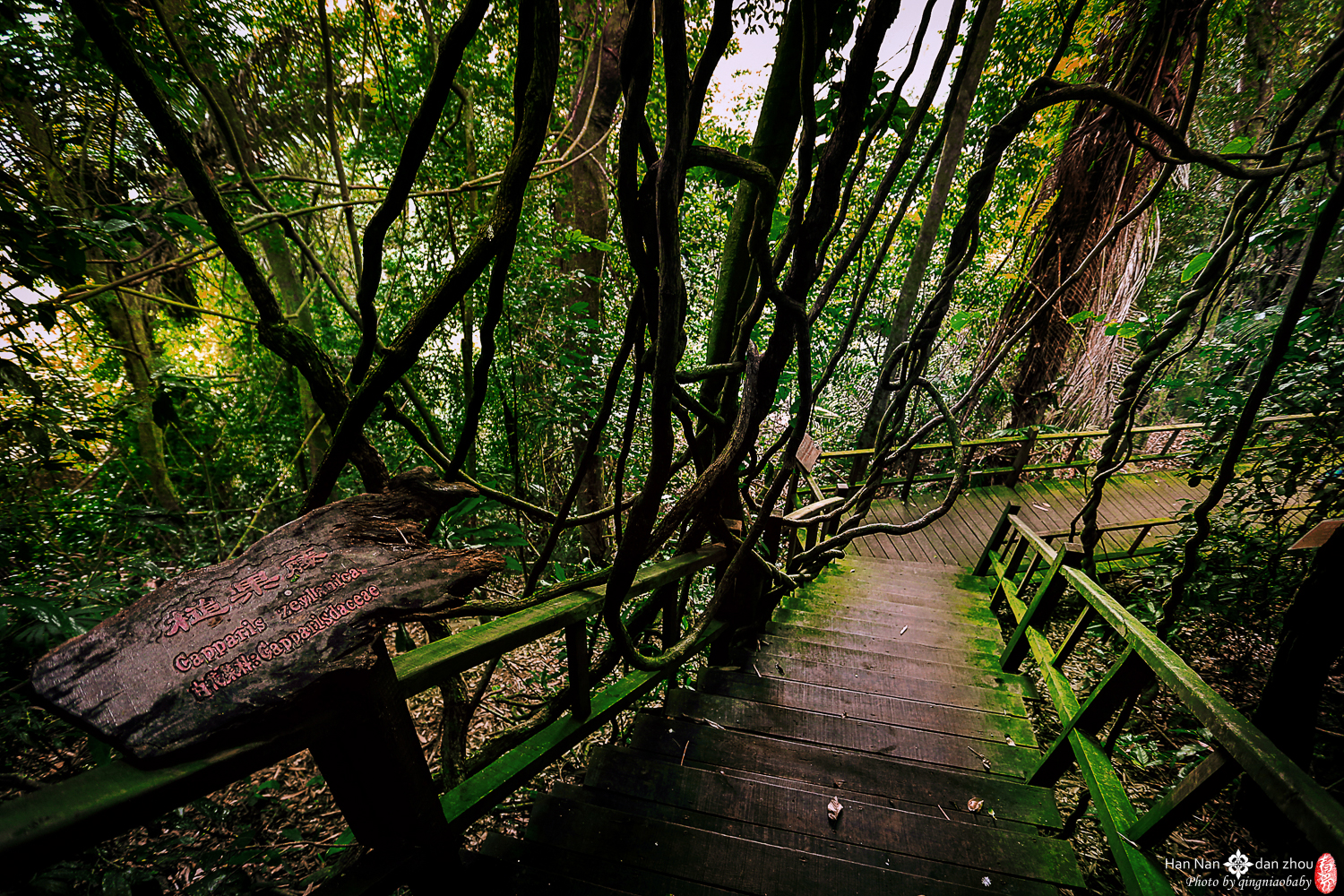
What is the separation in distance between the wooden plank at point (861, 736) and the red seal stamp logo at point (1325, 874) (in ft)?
2.74

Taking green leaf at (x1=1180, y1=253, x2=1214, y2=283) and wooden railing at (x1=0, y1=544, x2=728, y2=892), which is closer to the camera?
wooden railing at (x1=0, y1=544, x2=728, y2=892)

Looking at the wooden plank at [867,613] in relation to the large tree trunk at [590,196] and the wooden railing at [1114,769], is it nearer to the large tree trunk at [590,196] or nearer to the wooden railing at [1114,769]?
the wooden railing at [1114,769]

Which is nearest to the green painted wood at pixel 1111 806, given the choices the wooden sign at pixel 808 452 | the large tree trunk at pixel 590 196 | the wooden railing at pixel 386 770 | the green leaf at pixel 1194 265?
the wooden railing at pixel 386 770

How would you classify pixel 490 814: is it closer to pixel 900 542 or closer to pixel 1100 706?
pixel 1100 706

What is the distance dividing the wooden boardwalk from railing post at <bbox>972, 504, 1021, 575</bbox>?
0.94 meters

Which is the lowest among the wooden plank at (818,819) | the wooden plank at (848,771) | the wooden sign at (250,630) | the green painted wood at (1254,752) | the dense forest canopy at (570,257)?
the wooden plank at (848,771)

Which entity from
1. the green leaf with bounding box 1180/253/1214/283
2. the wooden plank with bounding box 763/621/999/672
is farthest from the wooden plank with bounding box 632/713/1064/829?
the green leaf with bounding box 1180/253/1214/283

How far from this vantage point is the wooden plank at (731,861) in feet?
4.37

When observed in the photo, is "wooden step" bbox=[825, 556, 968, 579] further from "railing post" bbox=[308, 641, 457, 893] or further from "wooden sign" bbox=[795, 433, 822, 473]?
"railing post" bbox=[308, 641, 457, 893]

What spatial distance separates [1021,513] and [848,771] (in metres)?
6.02

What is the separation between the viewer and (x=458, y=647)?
1051 mm

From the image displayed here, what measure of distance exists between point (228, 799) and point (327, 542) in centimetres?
306

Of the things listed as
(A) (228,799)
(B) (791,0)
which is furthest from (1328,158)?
(A) (228,799)

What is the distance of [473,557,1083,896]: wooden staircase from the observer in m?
1.34
